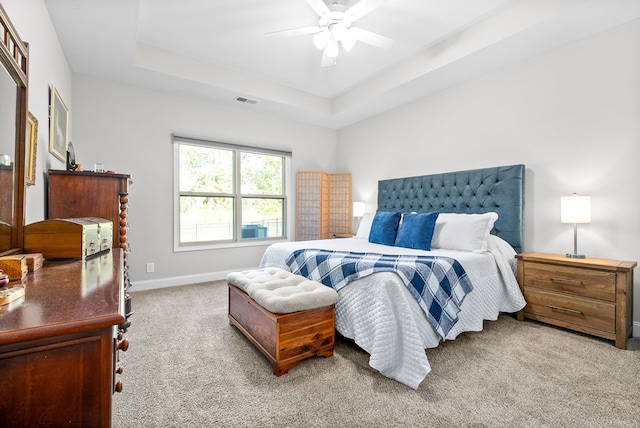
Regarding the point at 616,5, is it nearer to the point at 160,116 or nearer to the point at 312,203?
the point at 312,203

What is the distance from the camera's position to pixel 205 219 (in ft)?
14.3

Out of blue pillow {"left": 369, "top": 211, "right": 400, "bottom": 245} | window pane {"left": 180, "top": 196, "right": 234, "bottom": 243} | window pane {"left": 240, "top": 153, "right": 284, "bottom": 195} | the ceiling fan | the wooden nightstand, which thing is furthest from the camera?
window pane {"left": 240, "top": 153, "right": 284, "bottom": 195}

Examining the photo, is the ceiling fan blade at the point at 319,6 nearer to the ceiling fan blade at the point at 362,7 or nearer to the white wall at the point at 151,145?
the ceiling fan blade at the point at 362,7

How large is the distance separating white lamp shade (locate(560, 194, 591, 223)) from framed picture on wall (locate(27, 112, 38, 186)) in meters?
3.87

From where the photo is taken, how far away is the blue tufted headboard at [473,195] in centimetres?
300

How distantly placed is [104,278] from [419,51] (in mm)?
3647

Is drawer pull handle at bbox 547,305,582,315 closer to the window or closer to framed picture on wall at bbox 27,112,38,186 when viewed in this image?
the window

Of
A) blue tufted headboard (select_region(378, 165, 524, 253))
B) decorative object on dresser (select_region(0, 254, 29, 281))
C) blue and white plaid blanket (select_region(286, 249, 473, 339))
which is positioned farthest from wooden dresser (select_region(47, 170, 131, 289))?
blue tufted headboard (select_region(378, 165, 524, 253))

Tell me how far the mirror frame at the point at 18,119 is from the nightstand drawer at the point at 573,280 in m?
3.50

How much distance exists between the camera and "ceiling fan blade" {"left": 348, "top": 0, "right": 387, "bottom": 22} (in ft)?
7.38

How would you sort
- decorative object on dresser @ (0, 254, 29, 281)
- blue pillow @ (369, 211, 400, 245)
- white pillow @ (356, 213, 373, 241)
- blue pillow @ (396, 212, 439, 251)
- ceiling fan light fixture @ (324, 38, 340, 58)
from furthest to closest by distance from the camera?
white pillow @ (356, 213, 373, 241)
blue pillow @ (369, 211, 400, 245)
blue pillow @ (396, 212, 439, 251)
ceiling fan light fixture @ (324, 38, 340, 58)
decorative object on dresser @ (0, 254, 29, 281)

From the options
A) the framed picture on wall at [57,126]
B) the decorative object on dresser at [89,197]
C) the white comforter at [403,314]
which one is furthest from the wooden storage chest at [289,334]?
the framed picture on wall at [57,126]

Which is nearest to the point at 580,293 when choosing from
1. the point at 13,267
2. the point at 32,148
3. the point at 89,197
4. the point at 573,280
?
the point at 573,280

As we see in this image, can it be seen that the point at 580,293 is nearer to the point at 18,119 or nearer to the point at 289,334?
the point at 289,334
